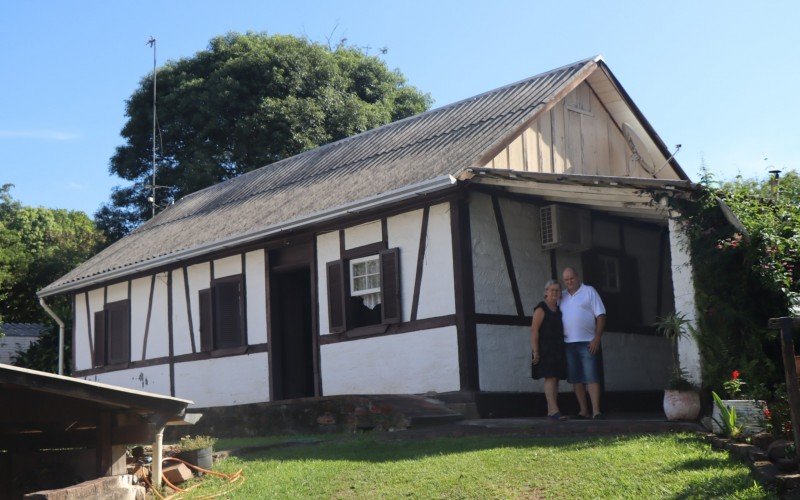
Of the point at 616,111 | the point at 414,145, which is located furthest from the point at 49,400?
the point at 616,111

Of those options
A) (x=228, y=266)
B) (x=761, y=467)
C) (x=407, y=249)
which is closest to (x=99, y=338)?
(x=228, y=266)

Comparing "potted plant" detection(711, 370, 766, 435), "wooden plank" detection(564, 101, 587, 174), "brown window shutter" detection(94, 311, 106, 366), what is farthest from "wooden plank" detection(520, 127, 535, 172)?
"brown window shutter" detection(94, 311, 106, 366)

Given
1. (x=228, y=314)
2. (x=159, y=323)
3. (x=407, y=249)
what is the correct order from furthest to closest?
(x=159, y=323), (x=228, y=314), (x=407, y=249)

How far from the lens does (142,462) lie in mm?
9891

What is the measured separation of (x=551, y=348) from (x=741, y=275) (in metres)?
2.43

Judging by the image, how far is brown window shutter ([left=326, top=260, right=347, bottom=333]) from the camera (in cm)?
1459

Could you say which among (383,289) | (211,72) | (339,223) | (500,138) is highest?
(211,72)

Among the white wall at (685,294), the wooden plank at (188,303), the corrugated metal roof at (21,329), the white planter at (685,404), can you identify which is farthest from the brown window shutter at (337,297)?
the corrugated metal roof at (21,329)

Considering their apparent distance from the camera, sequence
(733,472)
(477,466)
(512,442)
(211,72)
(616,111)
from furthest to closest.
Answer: (211,72) < (616,111) < (512,442) < (477,466) < (733,472)

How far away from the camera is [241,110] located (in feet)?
109

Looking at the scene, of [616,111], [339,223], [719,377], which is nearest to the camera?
[719,377]

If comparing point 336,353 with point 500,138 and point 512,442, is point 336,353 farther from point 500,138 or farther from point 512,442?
point 512,442

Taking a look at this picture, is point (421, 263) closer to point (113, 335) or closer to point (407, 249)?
point (407, 249)

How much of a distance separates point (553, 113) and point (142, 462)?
913 cm
